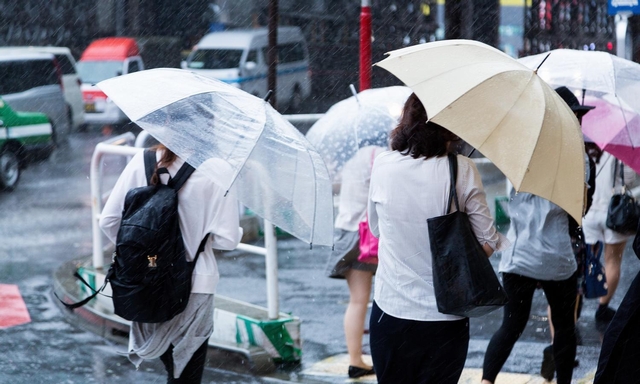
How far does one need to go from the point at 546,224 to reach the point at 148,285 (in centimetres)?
214

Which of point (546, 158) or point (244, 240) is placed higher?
point (546, 158)

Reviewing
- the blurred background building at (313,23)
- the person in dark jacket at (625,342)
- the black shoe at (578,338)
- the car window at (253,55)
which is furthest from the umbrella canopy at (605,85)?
the blurred background building at (313,23)

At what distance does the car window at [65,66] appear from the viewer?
826 inches

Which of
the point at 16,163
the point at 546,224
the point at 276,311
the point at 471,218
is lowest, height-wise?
the point at 16,163

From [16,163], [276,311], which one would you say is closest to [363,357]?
[276,311]

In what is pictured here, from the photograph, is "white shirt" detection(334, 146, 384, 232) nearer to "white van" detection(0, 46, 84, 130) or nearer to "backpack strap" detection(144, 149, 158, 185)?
"backpack strap" detection(144, 149, 158, 185)

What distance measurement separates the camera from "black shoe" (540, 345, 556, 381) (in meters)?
5.49

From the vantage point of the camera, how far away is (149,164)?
147 inches

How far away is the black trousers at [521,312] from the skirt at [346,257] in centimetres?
99

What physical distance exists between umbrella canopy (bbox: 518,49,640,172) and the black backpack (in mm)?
2027

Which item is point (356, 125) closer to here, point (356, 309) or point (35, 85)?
point (356, 309)

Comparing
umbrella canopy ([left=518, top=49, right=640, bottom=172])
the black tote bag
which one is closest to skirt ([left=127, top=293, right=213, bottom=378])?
the black tote bag

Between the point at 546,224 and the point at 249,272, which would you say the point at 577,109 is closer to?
the point at 546,224

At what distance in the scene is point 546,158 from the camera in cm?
311
